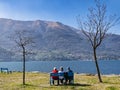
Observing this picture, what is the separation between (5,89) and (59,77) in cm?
667

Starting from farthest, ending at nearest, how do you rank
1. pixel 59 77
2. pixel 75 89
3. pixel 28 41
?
pixel 28 41
pixel 59 77
pixel 75 89

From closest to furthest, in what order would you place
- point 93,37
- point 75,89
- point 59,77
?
point 75,89, point 59,77, point 93,37

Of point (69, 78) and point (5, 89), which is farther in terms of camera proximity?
point (69, 78)

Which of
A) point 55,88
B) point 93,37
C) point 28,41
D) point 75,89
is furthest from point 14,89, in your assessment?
point 93,37

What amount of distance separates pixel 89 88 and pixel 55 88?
3320 millimetres

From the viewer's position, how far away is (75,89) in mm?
29438

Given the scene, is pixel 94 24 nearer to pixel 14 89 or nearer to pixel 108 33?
pixel 108 33

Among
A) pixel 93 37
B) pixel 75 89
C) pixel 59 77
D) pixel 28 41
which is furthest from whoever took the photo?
pixel 93 37

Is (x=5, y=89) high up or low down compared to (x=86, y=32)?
down

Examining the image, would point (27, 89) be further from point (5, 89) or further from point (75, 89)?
point (75, 89)

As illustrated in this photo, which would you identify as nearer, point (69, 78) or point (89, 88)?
point (89, 88)

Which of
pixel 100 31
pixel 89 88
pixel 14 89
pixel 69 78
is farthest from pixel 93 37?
pixel 14 89

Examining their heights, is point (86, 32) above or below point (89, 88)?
above

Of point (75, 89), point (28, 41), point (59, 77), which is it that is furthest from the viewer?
point (28, 41)
